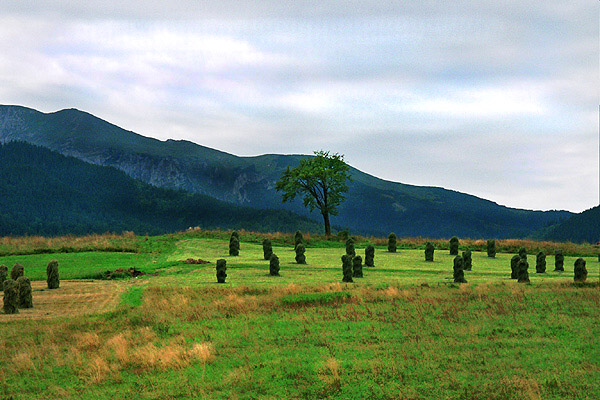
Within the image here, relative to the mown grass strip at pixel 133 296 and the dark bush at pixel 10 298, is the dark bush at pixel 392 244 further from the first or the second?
the dark bush at pixel 10 298

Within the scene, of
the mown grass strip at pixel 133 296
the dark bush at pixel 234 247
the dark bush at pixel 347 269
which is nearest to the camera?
the mown grass strip at pixel 133 296

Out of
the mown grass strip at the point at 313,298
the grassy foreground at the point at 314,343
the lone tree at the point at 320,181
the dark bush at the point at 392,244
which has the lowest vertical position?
the grassy foreground at the point at 314,343

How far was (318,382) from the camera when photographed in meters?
13.5

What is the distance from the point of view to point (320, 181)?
83.1m

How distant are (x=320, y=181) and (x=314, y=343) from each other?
66389 millimetres

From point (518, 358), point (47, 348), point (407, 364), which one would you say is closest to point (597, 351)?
point (518, 358)

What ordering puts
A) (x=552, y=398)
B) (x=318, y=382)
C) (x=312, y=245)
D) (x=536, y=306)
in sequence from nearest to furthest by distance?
(x=552, y=398), (x=318, y=382), (x=536, y=306), (x=312, y=245)

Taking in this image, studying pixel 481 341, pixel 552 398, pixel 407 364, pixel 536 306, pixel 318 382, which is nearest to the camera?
pixel 552 398

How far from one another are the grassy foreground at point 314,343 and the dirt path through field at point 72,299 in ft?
1.09

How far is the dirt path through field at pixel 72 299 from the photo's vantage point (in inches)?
976

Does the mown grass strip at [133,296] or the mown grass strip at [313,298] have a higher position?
the mown grass strip at [313,298]

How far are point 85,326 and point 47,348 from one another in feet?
11.5

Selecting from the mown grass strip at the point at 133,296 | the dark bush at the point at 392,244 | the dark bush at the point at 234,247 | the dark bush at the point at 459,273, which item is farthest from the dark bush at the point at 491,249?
the mown grass strip at the point at 133,296

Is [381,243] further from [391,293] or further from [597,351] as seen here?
[597,351]
